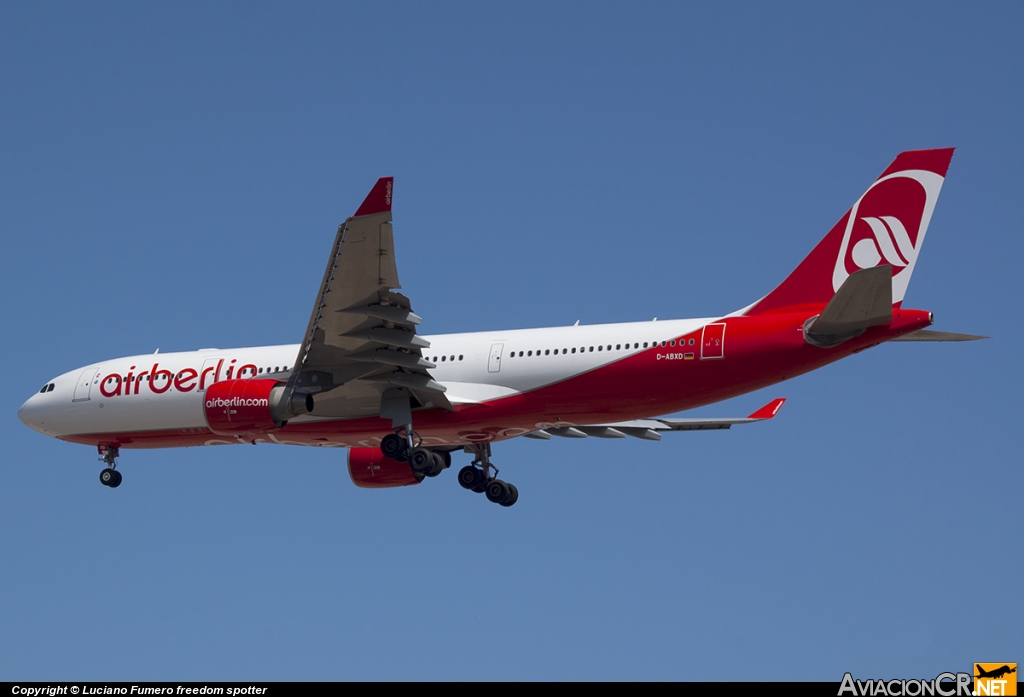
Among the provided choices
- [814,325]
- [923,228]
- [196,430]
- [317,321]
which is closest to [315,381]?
[317,321]

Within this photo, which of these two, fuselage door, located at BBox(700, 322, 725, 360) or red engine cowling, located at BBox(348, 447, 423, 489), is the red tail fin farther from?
red engine cowling, located at BBox(348, 447, 423, 489)

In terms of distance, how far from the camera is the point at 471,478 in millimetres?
36906

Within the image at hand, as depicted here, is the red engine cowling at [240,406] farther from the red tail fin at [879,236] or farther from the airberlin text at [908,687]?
the airberlin text at [908,687]

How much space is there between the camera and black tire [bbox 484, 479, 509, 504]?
3675 centimetres

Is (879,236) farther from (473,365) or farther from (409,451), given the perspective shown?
(409,451)

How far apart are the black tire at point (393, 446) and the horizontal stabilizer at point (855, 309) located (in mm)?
10149

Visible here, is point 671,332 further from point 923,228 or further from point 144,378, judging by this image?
point 144,378

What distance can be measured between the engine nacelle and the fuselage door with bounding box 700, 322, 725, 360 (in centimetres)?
937

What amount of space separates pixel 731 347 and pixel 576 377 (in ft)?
12.3

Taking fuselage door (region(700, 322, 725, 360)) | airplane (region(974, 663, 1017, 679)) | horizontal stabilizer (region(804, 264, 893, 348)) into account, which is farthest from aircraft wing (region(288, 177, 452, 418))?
airplane (region(974, 663, 1017, 679))

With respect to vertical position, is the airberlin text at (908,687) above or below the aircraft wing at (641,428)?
below

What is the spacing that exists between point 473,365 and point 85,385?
11.4m

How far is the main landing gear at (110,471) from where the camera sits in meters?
37.2

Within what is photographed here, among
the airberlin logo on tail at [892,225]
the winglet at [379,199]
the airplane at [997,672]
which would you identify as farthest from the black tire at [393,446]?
the airplane at [997,672]
